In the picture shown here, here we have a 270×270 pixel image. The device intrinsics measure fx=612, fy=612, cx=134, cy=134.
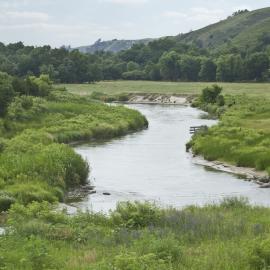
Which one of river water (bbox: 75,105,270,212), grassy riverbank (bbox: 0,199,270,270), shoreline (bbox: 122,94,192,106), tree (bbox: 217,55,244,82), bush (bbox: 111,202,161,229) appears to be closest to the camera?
grassy riverbank (bbox: 0,199,270,270)

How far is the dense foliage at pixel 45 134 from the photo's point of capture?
3941 centimetres

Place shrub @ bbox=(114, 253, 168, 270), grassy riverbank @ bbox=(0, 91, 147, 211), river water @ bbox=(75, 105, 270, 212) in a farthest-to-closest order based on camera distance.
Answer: river water @ bbox=(75, 105, 270, 212), grassy riverbank @ bbox=(0, 91, 147, 211), shrub @ bbox=(114, 253, 168, 270)

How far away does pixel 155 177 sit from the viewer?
4950 cm

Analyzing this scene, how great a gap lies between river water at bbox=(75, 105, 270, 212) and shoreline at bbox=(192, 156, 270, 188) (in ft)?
2.51

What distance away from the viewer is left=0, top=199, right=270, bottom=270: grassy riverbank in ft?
57.6

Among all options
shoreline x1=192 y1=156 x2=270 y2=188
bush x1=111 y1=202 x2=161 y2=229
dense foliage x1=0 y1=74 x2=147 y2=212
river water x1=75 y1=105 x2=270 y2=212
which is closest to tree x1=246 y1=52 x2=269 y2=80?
dense foliage x1=0 y1=74 x2=147 y2=212

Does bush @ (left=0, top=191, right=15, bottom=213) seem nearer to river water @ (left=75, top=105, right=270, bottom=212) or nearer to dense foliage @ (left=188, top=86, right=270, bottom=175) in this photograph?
river water @ (left=75, top=105, right=270, bottom=212)

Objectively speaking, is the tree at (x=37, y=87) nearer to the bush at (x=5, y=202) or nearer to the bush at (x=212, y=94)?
the bush at (x=212, y=94)

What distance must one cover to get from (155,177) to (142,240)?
3003 cm

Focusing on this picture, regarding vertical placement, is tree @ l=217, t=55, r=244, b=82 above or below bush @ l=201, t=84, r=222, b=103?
above

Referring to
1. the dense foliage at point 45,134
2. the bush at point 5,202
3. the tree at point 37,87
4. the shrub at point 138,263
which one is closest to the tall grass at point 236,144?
the dense foliage at point 45,134

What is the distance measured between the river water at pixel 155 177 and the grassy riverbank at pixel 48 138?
2.66 m

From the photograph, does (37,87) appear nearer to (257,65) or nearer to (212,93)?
(212,93)

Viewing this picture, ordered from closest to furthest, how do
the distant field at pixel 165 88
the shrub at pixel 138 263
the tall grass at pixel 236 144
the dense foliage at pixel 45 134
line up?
the shrub at pixel 138 263
the dense foliage at pixel 45 134
the tall grass at pixel 236 144
the distant field at pixel 165 88
